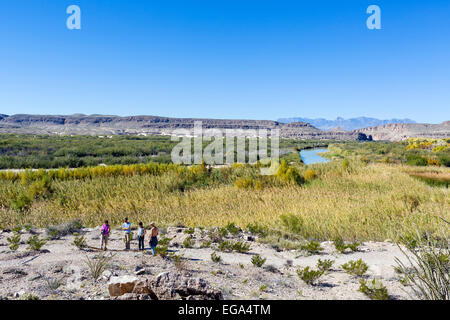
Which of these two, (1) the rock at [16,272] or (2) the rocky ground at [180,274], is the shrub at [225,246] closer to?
(2) the rocky ground at [180,274]

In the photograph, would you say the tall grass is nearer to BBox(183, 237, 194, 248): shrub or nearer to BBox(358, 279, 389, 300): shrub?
BBox(183, 237, 194, 248): shrub

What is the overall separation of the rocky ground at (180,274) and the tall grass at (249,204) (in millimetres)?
1435

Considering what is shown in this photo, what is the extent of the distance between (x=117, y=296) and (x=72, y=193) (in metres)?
9.47

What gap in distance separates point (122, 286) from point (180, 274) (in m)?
0.70

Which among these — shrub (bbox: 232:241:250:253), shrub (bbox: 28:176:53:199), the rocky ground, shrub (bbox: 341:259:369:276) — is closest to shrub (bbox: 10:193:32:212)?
shrub (bbox: 28:176:53:199)

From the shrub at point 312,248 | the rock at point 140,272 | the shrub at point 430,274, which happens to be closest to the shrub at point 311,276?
the shrub at point 430,274

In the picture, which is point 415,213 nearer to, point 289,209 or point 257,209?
point 289,209

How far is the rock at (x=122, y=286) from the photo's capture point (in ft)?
11.0

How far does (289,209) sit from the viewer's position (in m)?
10.2

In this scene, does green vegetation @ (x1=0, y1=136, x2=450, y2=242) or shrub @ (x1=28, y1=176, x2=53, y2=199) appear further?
shrub @ (x1=28, y1=176, x2=53, y2=199)

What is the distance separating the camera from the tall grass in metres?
8.25

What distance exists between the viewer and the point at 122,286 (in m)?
3.39

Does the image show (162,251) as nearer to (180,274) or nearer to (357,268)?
(180,274)

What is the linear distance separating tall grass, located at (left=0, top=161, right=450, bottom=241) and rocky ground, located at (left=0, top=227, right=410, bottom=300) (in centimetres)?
144
